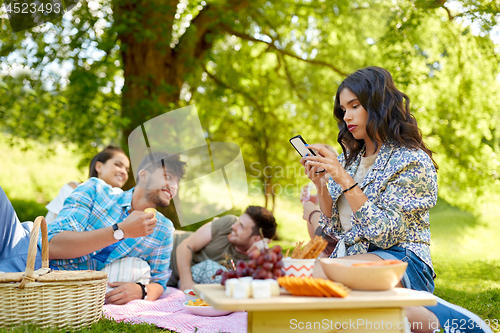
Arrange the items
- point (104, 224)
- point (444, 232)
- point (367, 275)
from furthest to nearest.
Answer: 1. point (444, 232)
2. point (104, 224)
3. point (367, 275)

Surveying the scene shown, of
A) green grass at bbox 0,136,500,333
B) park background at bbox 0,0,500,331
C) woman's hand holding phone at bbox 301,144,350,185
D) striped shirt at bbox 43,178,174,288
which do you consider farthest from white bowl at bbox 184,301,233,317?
park background at bbox 0,0,500,331

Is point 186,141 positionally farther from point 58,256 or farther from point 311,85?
point 311,85

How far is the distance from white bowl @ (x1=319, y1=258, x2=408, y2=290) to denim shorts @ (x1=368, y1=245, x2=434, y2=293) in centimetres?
64

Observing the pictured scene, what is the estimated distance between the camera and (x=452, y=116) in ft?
21.1

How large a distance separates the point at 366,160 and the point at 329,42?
19.7ft

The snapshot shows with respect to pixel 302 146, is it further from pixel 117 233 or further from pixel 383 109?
pixel 117 233

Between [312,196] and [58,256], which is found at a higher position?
[312,196]

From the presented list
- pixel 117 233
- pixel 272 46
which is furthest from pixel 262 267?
pixel 272 46

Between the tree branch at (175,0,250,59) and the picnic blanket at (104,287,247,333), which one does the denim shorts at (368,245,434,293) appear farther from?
the tree branch at (175,0,250,59)

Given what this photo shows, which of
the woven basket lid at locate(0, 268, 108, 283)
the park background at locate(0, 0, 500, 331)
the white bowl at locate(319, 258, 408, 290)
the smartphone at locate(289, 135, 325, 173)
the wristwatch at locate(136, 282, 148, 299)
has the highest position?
the park background at locate(0, 0, 500, 331)

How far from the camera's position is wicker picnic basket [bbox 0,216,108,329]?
2.06 m

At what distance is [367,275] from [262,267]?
1.26 ft

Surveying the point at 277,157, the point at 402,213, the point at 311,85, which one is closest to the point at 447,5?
the point at 311,85

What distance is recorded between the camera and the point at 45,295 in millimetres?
2119
